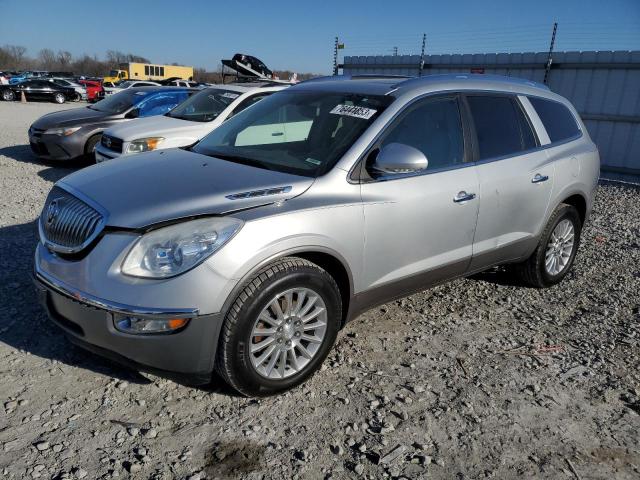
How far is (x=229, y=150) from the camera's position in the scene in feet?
12.1

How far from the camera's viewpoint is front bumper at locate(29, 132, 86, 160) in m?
9.16

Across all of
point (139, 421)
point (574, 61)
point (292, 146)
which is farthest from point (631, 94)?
point (139, 421)

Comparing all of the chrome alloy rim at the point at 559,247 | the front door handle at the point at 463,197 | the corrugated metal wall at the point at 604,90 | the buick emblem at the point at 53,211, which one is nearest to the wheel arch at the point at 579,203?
the chrome alloy rim at the point at 559,247

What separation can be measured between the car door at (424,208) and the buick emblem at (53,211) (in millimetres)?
1775

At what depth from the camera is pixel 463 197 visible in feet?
11.8

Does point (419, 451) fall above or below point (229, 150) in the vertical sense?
below

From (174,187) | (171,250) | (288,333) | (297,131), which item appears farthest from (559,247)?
(171,250)

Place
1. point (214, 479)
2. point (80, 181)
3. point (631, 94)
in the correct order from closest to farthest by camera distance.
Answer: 1. point (214, 479)
2. point (80, 181)
3. point (631, 94)

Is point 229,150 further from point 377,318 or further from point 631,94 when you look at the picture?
point 631,94

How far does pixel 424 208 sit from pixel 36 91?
104 ft

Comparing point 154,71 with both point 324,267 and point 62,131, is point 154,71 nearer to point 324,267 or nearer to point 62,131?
point 62,131

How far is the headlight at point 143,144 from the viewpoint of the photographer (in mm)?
7398

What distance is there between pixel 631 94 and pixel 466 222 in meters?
9.59

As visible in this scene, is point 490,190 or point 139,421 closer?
point 139,421
